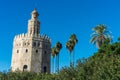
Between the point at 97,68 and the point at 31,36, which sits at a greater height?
the point at 31,36

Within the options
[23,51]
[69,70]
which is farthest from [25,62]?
[69,70]

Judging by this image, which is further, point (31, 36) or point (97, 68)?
point (31, 36)

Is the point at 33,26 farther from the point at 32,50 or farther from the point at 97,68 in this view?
the point at 97,68

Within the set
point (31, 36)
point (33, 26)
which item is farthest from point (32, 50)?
point (33, 26)

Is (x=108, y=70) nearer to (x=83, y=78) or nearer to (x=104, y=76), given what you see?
(x=104, y=76)

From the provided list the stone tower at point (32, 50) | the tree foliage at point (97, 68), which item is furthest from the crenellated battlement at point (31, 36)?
the tree foliage at point (97, 68)

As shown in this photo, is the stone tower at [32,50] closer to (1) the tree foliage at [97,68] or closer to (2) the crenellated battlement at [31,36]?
(2) the crenellated battlement at [31,36]

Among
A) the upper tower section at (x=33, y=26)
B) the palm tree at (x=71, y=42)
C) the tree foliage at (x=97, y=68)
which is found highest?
the upper tower section at (x=33, y=26)

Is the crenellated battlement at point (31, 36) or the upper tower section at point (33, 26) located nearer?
the upper tower section at point (33, 26)

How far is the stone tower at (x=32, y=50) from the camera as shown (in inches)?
3703

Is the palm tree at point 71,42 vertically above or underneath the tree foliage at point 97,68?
above

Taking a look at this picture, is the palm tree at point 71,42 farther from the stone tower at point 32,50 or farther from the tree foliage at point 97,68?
the tree foliage at point 97,68

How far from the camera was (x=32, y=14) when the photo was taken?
99188mm

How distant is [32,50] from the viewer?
95250mm
